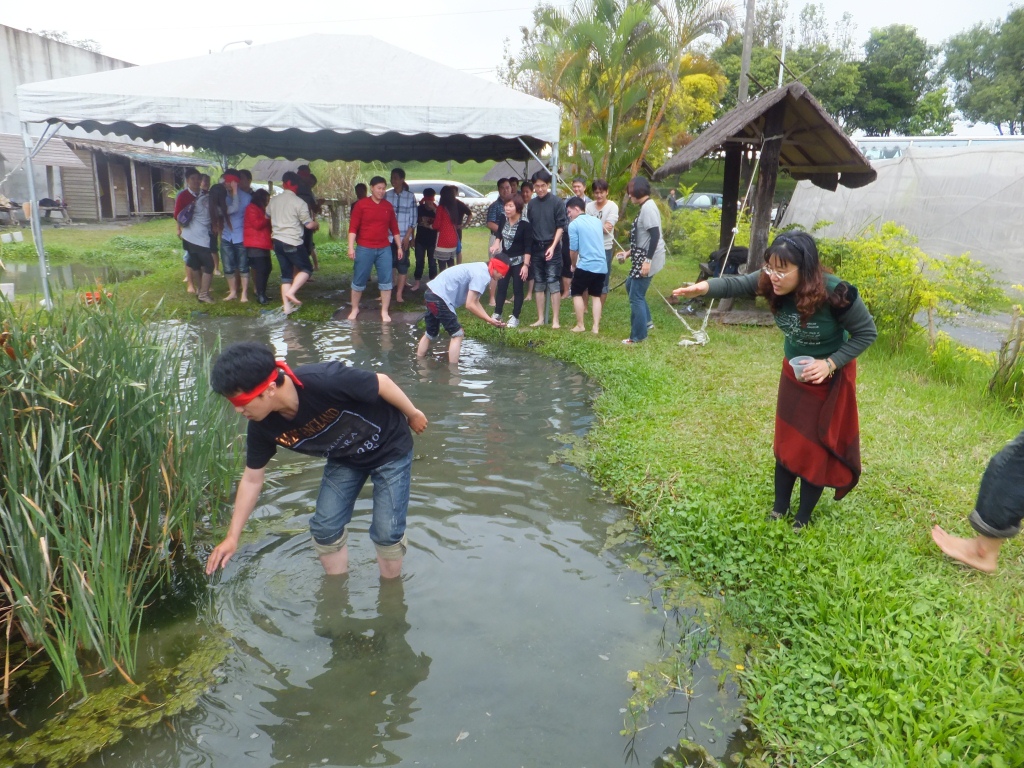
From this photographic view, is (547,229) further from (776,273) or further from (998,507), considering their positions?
(998,507)

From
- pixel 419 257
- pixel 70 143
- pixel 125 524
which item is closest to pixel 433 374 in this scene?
pixel 125 524

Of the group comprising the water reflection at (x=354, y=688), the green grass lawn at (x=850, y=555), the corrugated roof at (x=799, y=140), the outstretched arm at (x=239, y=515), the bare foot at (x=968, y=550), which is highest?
the corrugated roof at (x=799, y=140)

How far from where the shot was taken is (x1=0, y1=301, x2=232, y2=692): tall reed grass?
9.24 feet

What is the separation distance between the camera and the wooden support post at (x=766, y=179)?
9.56 meters

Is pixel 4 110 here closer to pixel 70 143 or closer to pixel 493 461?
pixel 70 143

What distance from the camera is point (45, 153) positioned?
22.7 meters

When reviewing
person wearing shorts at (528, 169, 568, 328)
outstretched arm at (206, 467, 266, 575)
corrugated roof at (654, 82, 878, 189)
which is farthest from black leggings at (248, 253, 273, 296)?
outstretched arm at (206, 467, 266, 575)

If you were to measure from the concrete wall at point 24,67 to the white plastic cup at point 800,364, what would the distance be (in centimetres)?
2430

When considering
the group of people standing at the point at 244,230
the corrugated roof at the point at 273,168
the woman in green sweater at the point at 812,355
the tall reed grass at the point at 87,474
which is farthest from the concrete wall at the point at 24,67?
the woman in green sweater at the point at 812,355

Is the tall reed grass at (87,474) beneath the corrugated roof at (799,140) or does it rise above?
beneath

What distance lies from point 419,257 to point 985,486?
11.1 m

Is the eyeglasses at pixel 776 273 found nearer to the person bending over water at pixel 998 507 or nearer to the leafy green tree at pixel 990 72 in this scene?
the person bending over water at pixel 998 507

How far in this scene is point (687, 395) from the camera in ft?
21.8

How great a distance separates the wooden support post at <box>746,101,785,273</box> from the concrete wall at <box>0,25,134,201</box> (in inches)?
821
